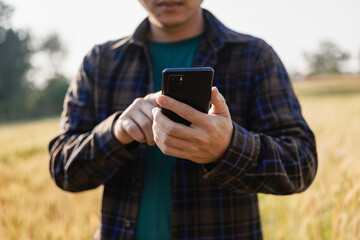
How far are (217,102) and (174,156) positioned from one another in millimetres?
273

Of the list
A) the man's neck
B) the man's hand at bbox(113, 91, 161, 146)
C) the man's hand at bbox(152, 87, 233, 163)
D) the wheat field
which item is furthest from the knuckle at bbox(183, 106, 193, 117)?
the wheat field

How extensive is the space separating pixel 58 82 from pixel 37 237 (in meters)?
35.5

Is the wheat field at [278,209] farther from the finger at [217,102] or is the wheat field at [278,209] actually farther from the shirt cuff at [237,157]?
the finger at [217,102]

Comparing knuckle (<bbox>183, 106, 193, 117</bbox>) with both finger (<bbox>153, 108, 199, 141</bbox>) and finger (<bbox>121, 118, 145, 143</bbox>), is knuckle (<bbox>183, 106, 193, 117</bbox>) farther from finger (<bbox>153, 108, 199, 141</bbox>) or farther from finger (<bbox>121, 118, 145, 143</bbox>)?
finger (<bbox>121, 118, 145, 143</bbox>)

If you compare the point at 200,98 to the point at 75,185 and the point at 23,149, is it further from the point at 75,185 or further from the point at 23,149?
the point at 23,149

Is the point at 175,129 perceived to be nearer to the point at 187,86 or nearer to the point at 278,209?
the point at 187,86

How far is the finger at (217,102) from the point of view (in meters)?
0.77

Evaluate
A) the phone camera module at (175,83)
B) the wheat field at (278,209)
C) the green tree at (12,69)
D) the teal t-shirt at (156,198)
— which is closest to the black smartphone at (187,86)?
the phone camera module at (175,83)

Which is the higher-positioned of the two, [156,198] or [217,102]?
[217,102]

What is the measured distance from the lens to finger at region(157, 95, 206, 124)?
0.76 meters

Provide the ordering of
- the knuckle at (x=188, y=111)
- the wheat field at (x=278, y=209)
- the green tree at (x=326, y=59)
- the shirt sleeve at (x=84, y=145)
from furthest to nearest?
1. the green tree at (x=326, y=59)
2. the wheat field at (x=278, y=209)
3. the shirt sleeve at (x=84, y=145)
4. the knuckle at (x=188, y=111)

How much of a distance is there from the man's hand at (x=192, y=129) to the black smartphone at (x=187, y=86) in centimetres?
3

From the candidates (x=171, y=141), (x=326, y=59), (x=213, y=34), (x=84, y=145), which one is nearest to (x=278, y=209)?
(x=213, y=34)

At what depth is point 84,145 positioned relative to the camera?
1154 millimetres
